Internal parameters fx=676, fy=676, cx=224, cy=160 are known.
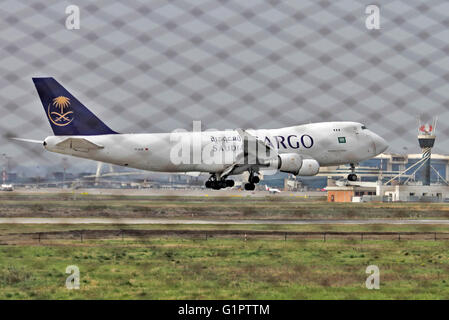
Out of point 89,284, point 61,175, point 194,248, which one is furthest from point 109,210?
point 61,175

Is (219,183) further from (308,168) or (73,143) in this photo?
(73,143)

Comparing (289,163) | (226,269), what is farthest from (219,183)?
(226,269)

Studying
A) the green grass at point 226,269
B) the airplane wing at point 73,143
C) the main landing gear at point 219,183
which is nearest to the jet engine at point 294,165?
the main landing gear at point 219,183

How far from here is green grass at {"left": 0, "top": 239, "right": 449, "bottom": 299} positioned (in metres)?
24.3

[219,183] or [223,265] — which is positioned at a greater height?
[219,183]

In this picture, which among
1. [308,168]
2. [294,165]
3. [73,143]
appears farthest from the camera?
[308,168]

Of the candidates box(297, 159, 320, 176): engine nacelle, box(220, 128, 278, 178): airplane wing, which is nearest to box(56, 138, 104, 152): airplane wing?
box(220, 128, 278, 178): airplane wing

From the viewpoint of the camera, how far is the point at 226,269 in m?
31.2

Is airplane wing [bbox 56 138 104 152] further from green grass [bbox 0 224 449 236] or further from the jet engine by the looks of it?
the jet engine

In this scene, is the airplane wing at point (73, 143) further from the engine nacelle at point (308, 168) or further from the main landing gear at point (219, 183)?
the main landing gear at point (219, 183)

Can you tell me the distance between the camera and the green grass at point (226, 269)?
2434 cm

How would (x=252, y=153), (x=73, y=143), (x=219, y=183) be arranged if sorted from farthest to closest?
1. (x=219, y=183)
2. (x=252, y=153)
3. (x=73, y=143)

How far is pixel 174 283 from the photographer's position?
26.6 metres
